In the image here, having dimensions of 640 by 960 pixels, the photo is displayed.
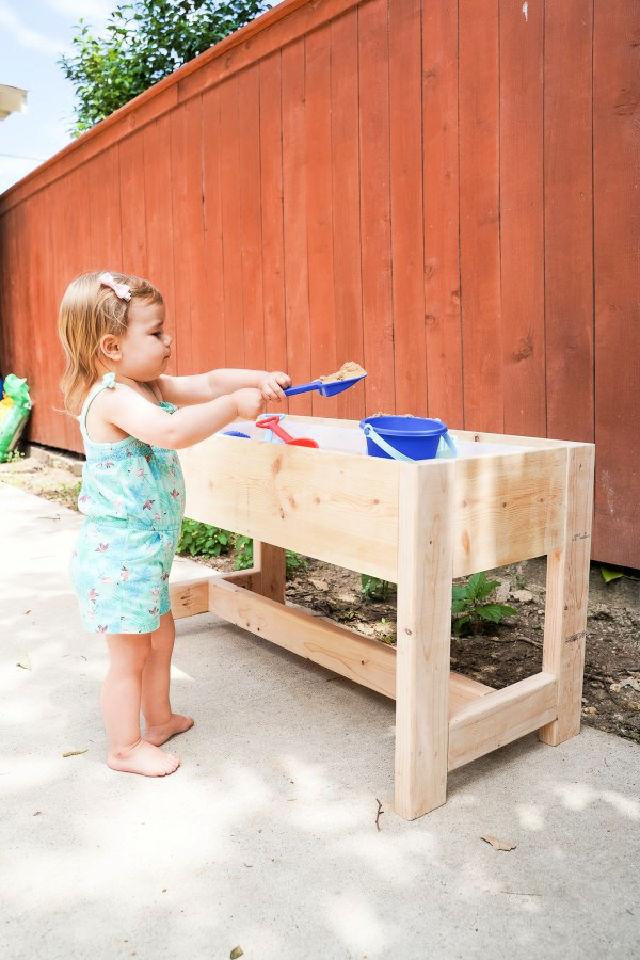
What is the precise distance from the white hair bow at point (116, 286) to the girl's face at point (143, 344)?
4 cm

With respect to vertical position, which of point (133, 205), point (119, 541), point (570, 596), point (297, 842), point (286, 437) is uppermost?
point (133, 205)

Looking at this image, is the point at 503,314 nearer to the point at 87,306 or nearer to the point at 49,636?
the point at 87,306

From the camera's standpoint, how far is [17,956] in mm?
1416

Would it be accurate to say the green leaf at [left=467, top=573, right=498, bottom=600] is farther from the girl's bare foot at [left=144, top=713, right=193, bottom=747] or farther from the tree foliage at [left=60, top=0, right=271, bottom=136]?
the tree foliage at [left=60, top=0, right=271, bottom=136]

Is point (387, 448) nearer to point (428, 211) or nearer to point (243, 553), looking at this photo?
point (428, 211)

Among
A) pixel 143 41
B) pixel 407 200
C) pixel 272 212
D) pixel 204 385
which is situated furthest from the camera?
pixel 143 41

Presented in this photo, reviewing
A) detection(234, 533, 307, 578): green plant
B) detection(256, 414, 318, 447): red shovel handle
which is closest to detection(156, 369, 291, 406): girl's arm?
detection(256, 414, 318, 447): red shovel handle

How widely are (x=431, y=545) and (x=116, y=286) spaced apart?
3.35ft

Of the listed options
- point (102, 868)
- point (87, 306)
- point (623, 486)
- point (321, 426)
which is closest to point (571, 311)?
point (623, 486)

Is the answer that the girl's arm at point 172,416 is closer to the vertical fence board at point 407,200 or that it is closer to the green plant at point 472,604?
the green plant at point 472,604

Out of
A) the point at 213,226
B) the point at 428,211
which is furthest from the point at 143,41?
the point at 428,211

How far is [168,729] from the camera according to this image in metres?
2.28

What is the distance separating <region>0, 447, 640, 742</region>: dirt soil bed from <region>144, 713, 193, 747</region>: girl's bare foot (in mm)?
974

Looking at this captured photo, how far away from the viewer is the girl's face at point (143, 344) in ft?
6.88
